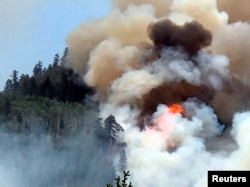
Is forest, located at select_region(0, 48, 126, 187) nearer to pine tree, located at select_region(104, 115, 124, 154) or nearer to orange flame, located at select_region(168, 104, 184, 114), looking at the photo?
pine tree, located at select_region(104, 115, 124, 154)

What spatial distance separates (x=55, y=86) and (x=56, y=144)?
15.8 metres

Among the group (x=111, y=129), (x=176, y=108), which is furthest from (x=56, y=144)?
(x=176, y=108)

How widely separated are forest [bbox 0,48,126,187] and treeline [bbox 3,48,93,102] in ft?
20.8

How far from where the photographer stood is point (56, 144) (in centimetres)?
9125

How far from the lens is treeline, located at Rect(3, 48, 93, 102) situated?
10411 centimetres

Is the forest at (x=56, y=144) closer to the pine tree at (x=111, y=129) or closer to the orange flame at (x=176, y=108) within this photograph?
the pine tree at (x=111, y=129)

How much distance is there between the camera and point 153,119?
297 feet

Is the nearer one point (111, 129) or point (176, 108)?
point (111, 129)

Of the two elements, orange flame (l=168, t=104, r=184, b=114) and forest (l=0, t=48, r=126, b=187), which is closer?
forest (l=0, t=48, r=126, b=187)

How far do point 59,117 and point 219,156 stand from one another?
23.7 meters

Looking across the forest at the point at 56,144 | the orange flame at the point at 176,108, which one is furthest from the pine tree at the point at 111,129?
the orange flame at the point at 176,108

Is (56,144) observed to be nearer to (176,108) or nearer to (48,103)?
(48,103)

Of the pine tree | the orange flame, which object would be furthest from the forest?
the orange flame

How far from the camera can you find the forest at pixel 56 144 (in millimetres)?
87562
